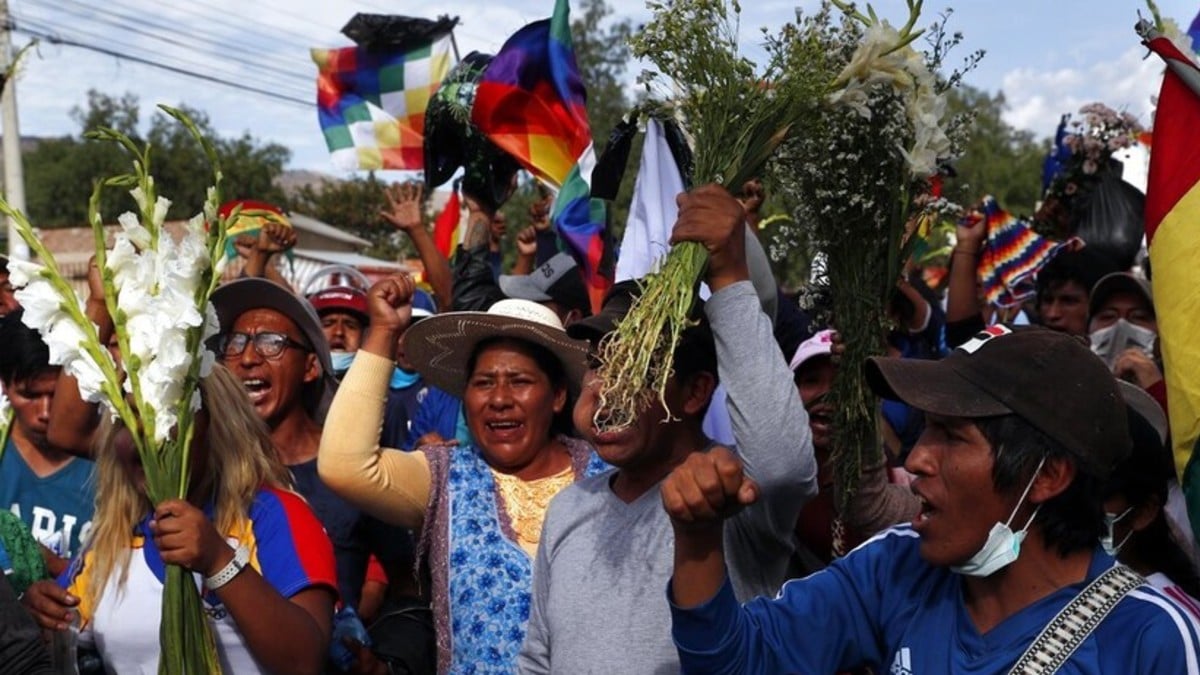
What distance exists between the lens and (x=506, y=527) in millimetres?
3418

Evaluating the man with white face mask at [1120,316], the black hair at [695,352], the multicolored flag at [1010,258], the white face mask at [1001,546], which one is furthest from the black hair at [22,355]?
the multicolored flag at [1010,258]

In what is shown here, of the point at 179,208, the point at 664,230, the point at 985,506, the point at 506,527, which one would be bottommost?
the point at 179,208

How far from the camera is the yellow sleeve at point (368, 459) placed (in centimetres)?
337

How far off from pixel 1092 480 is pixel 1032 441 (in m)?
0.13

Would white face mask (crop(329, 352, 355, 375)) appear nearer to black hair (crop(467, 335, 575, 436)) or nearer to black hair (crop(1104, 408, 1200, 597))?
black hair (crop(467, 335, 575, 436))

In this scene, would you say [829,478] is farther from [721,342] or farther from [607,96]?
[607,96]

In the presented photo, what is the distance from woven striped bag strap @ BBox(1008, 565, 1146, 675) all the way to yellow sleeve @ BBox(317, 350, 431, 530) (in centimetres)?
171

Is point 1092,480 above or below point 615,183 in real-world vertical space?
below

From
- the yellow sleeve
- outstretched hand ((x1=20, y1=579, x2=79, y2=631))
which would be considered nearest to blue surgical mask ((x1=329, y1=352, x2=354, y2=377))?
the yellow sleeve

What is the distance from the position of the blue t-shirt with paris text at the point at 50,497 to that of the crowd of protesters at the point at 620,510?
10 mm

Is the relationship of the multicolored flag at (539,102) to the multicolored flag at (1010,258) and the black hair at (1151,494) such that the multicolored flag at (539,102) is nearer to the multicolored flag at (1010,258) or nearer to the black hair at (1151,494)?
the multicolored flag at (1010,258)

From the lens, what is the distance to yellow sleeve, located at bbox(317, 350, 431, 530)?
11.0ft

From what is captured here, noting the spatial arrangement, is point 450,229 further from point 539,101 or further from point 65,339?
point 65,339

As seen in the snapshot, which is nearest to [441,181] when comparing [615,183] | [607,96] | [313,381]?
[313,381]
